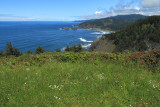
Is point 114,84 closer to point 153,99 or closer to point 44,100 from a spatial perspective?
point 153,99

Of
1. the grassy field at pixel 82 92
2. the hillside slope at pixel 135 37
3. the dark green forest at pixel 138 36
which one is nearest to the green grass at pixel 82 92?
the grassy field at pixel 82 92

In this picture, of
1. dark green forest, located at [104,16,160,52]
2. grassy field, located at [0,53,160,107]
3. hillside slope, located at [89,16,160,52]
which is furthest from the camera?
hillside slope, located at [89,16,160,52]

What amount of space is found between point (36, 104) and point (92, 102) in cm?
155

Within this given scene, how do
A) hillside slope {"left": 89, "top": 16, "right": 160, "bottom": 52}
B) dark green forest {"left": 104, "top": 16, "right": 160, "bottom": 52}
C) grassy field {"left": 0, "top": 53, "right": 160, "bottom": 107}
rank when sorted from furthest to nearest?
hillside slope {"left": 89, "top": 16, "right": 160, "bottom": 52} → dark green forest {"left": 104, "top": 16, "right": 160, "bottom": 52} → grassy field {"left": 0, "top": 53, "right": 160, "bottom": 107}

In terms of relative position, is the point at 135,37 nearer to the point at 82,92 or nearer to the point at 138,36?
the point at 138,36

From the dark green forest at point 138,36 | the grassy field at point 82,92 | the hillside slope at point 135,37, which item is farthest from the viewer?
the hillside slope at point 135,37

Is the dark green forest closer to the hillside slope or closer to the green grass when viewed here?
the hillside slope

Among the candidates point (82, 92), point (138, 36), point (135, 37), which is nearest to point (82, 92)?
point (82, 92)

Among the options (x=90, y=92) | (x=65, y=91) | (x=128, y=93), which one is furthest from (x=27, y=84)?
(x=128, y=93)

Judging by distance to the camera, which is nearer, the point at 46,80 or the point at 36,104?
the point at 36,104

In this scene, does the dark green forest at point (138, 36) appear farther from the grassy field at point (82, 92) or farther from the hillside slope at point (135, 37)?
the grassy field at point (82, 92)

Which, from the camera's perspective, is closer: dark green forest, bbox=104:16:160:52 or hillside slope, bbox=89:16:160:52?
dark green forest, bbox=104:16:160:52

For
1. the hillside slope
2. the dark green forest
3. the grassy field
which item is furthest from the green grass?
the dark green forest

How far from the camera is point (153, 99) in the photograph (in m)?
3.13
